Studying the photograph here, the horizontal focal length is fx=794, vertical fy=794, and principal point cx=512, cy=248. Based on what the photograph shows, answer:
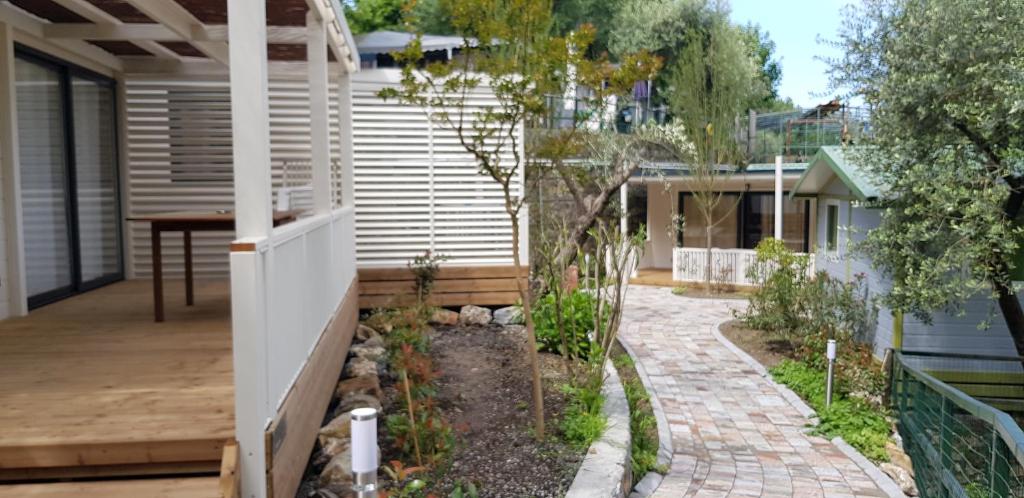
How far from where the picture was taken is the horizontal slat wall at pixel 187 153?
8867 mm

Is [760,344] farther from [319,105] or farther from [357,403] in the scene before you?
[319,105]

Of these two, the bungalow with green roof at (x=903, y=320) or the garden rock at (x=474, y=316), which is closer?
the bungalow with green roof at (x=903, y=320)

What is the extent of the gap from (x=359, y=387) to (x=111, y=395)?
2513 millimetres

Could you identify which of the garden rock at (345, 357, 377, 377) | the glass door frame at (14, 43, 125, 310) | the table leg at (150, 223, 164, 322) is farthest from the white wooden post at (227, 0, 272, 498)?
the glass door frame at (14, 43, 125, 310)

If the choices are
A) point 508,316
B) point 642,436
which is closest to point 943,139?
point 642,436

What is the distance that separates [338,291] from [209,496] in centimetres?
401

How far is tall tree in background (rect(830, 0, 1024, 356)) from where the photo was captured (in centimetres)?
700

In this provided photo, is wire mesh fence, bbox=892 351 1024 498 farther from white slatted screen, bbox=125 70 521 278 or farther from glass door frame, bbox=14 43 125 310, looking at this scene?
glass door frame, bbox=14 43 125 310

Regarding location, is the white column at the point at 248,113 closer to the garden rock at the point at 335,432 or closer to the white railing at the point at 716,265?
the garden rock at the point at 335,432

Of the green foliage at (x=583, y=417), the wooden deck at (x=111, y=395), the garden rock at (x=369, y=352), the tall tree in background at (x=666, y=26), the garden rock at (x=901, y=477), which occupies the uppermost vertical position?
the tall tree in background at (x=666, y=26)

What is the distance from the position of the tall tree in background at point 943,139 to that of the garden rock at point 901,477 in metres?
1.79

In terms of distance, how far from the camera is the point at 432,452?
494cm

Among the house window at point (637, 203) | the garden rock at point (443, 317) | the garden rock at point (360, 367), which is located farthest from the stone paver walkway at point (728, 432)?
the house window at point (637, 203)

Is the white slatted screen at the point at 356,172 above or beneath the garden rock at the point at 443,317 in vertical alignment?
above
